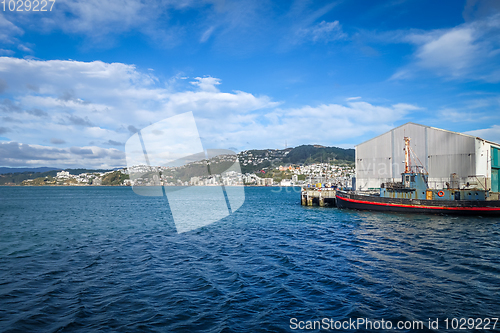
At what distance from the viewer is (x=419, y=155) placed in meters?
37.4

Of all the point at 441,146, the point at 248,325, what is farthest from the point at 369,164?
the point at 248,325

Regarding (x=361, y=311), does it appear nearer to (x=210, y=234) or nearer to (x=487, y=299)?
(x=487, y=299)

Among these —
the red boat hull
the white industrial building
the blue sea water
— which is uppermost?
the white industrial building

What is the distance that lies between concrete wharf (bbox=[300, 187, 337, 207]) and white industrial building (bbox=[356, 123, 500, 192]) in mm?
6260

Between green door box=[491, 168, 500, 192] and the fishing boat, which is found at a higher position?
green door box=[491, 168, 500, 192]

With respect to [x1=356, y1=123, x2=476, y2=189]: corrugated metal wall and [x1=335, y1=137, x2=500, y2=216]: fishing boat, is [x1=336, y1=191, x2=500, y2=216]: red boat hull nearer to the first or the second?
[x1=335, y1=137, x2=500, y2=216]: fishing boat

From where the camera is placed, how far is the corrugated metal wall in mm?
34531

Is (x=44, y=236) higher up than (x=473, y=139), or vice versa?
(x=473, y=139)

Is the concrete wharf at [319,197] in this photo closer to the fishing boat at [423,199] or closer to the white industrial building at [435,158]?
the white industrial building at [435,158]

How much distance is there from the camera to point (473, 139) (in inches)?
1332

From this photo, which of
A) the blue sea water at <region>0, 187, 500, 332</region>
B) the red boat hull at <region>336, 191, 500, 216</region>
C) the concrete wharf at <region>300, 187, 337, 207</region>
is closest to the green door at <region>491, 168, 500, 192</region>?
the red boat hull at <region>336, 191, 500, 216</region>

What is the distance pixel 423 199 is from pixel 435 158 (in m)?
7.59

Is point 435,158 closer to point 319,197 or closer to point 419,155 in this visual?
point 419,155

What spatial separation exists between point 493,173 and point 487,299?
3699cm
